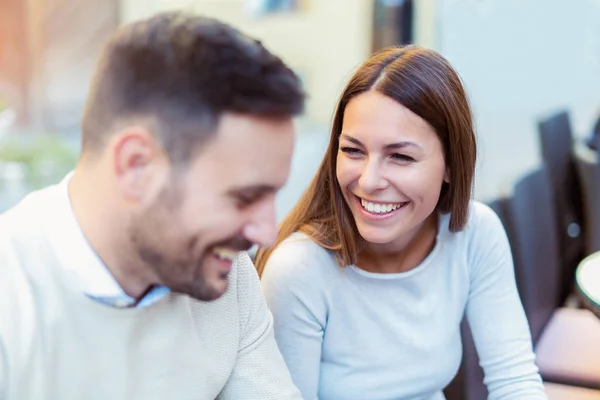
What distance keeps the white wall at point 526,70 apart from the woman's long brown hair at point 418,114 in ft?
10.1

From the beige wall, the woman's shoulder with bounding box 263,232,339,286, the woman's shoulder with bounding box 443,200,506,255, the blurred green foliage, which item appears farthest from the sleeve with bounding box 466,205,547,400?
the beige wall

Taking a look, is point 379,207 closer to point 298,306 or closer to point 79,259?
point 298,306

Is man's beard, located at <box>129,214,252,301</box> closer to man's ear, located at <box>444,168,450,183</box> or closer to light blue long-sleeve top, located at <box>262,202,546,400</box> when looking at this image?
light blue long-sleeve top, located at <box>262,202,546,400</box>

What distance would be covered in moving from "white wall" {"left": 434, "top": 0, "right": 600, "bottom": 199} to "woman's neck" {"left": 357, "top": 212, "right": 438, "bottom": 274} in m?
2.98

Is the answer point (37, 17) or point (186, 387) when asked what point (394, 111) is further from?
point (37, 17)

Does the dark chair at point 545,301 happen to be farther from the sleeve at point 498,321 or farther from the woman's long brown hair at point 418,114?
the woman's long brown hair at point 418,114

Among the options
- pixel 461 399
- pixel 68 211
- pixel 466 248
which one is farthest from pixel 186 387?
pixel 461 399

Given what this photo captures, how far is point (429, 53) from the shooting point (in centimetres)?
133

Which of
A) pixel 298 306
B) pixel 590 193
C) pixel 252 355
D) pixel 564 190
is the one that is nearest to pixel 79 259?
pixel 252 355

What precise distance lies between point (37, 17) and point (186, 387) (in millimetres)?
2996

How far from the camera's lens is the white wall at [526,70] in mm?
4492

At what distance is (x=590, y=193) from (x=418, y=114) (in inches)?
82.8

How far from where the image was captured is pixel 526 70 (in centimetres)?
476

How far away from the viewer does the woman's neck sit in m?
1.42
